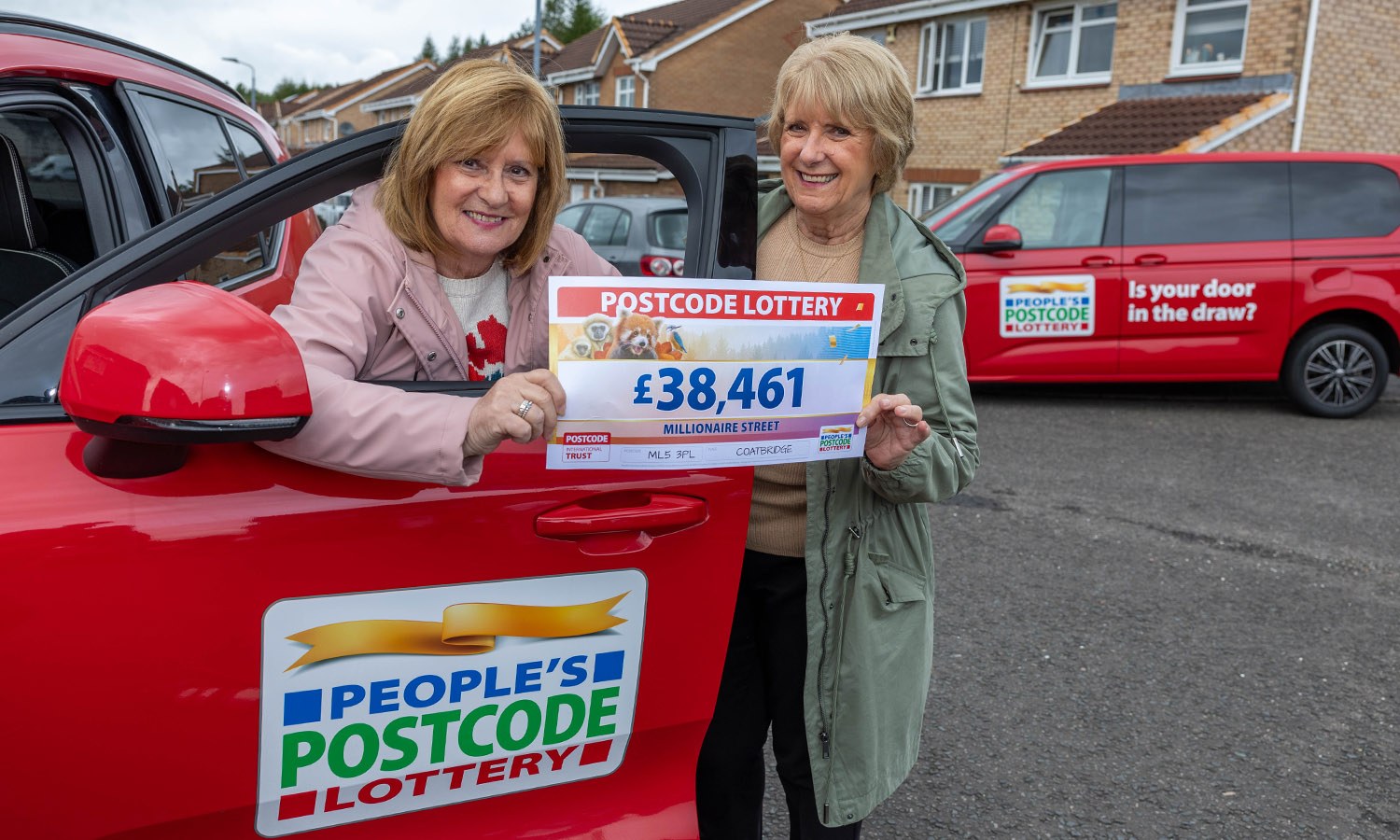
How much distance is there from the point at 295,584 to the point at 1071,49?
57.5 ft

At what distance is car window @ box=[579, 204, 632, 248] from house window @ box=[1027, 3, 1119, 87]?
9.24m

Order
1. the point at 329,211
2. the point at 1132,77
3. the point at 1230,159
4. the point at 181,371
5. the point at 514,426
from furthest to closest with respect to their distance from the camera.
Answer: the point at 329,211 → the point at 1132,77 → the point at 1230,159 → the point at 514,426 → the point at 181,371

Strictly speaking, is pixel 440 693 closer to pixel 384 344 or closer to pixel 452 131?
pixel 384 344

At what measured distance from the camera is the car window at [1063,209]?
7473 millimetres

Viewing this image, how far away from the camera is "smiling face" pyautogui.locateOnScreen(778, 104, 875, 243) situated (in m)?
1.79

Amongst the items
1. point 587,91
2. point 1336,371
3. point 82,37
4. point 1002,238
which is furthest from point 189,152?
point 587,91

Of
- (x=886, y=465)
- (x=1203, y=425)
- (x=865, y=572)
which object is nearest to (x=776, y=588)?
(x=865, y=572)

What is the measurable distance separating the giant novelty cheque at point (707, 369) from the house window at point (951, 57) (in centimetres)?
1762

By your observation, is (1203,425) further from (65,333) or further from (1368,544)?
(65,333)

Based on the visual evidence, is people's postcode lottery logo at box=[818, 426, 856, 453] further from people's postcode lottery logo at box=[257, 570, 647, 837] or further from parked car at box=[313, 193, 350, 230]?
parked car at box=[313, 193, 350, 230]

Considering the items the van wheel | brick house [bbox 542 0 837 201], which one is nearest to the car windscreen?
the van wheel

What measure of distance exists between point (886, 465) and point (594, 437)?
526mm

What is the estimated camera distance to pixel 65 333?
142cm

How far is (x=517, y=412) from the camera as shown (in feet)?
4.33
